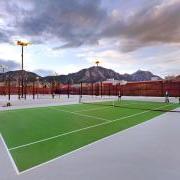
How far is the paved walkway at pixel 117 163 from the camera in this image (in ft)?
12.3

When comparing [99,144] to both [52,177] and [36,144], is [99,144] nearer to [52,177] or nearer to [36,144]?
[36,144]

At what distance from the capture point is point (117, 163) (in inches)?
173

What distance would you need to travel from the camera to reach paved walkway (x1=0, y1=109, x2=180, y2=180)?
3.75m

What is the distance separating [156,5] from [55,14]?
299 inches

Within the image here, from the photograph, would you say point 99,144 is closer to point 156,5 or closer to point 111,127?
point 111,127

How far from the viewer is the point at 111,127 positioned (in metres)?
8.37

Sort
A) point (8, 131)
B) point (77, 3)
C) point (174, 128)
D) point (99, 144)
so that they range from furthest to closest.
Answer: point (77, 3) → point (174, 128) → point (8, 131) → point (99, 144)

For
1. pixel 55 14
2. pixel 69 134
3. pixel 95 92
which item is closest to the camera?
pixel 69 134

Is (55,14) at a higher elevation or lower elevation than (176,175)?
higher

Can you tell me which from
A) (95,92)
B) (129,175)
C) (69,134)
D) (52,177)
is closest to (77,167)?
(52,177)

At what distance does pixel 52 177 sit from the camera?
3.68 meters

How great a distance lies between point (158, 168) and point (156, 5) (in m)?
13.7

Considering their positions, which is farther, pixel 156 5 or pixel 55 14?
pixel 55 14

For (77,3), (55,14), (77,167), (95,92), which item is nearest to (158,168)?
(77,167)
